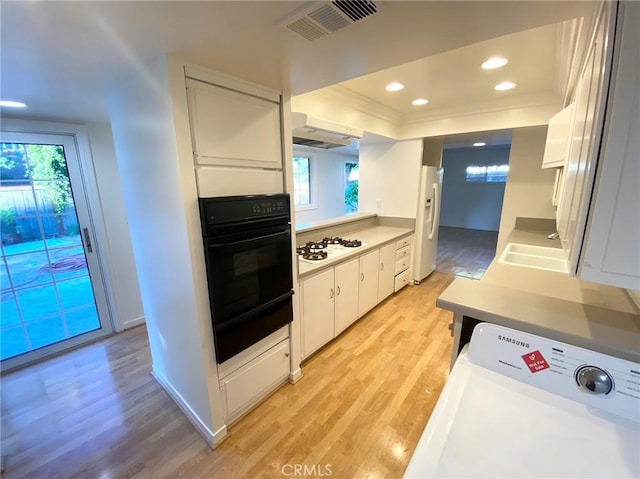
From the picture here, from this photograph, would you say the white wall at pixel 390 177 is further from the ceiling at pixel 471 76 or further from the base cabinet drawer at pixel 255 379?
the base cabinet drawer at pixel 255 379

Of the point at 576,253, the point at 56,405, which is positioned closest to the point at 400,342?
the point at 576,253

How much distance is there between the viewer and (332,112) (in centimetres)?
265

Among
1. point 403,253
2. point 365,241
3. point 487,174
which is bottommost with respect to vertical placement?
point 403,253

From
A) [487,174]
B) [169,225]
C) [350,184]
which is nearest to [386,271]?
[169,225]

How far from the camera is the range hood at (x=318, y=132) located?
2.07 metres

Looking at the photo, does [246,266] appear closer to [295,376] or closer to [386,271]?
[295,376]

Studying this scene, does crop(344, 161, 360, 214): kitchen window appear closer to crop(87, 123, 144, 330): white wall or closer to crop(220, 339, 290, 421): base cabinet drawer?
crop(87, 123, 144, 330): white wall

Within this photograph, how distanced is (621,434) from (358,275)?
208 cm

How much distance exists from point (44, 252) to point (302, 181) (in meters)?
4.32

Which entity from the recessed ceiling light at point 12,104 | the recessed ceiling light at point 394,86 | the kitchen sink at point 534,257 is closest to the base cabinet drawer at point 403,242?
the kitchen sink at point 534,257

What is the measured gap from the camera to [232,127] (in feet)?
4.94

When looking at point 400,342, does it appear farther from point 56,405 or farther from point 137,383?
point 56,405

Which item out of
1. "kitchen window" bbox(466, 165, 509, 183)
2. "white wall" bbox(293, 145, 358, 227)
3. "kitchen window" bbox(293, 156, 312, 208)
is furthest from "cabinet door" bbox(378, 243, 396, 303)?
"kitchen window" bbox(466, 165, 509, 183)

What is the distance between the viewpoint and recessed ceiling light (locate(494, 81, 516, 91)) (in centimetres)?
249
